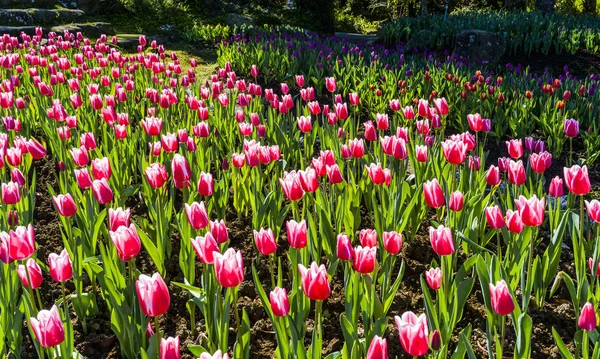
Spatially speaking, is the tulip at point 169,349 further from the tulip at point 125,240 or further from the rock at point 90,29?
the rock at point 90,29

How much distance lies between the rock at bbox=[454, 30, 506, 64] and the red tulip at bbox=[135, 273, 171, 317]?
884 centimetres

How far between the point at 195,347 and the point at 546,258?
1413 mm

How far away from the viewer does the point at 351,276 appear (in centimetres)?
191

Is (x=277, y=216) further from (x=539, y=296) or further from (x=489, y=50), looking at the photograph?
(x=489, y=50)

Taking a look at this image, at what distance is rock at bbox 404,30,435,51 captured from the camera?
415 inches

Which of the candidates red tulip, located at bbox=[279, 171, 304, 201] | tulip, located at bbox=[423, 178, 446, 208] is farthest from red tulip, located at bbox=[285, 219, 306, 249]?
tulip, located at bbox=[423, 178, 446, 208]

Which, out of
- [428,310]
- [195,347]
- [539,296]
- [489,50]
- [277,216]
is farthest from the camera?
[489,50]

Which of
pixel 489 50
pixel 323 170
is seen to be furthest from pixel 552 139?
pixel 489 50

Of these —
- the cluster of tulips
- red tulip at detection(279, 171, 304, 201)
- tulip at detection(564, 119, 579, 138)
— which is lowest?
the cluster of tulips

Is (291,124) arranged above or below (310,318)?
above

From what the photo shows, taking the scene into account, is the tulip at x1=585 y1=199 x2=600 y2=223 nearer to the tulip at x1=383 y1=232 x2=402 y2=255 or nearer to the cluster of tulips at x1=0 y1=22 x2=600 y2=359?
the cluster of tulips at x1=0 y1=22 x2=600 y2=359

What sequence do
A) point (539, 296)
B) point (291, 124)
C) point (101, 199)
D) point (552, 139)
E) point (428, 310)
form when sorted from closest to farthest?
1. point (428, 310)
2. point (101, 199)
3. point (539, 296)
4. point (291, 124)
5. point (552, 139)

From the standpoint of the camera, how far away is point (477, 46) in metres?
9.40

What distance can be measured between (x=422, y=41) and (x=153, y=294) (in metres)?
9.99
